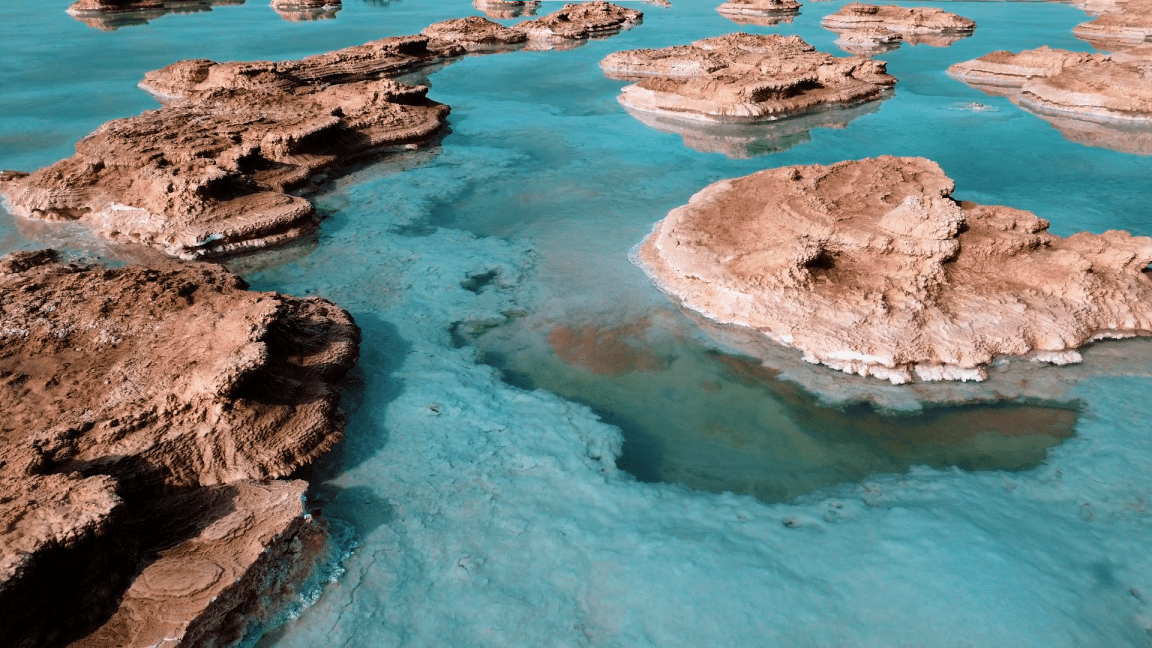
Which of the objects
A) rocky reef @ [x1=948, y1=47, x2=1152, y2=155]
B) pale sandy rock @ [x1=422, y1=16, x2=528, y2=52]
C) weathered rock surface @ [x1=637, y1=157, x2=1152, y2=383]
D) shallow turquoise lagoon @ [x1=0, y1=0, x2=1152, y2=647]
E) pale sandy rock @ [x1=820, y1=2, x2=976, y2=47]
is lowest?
shallow turquoise lagoon @ [x1=0, y1=0, x2=1152, y2=647]

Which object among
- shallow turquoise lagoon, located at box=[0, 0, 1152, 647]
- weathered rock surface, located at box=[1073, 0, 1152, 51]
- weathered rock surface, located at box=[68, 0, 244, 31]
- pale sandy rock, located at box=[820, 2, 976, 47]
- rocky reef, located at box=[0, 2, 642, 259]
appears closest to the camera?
shallow turquoise lagoon, located at box=[0, 0, 1152, 647]

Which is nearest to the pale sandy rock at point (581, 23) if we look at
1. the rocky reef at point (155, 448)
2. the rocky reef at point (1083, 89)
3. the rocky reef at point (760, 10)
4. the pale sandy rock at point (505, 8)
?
the pale sandy rock at point (505, 8)

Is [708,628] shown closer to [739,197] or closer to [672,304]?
[672,304]

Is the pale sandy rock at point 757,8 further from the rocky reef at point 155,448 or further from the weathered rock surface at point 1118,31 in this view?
the rocky reef at point 155,448

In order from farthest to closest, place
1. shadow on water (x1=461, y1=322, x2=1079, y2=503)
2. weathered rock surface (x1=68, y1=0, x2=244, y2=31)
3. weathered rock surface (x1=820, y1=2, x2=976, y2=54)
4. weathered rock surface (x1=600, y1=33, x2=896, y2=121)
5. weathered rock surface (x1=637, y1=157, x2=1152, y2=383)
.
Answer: weathered rock surface (x1=68, y1=0, x2=244, y2=31)
weathered rock surface (x1=820, y1=2, x2=976, y2=54)
weathered rock surface (x1=600, y1=33, x2=896, y2=121)
weathered rock surface (x1=637, y1=157, x2=1152, y2=383)
shadow on water (x1=461, y1=322, x2=1079, y2=503)

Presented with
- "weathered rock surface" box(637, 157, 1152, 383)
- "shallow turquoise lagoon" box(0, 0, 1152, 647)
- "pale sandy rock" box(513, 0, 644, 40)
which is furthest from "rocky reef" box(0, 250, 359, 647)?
"pale sandy rock" box(513, 0, 644, 40)

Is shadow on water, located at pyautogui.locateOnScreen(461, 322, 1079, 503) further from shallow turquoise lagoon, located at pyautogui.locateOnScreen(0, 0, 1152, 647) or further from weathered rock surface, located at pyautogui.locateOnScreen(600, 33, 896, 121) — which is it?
weathered rock surface, located at pyautogui.locateOnScreen(600, 33, 896, 121)

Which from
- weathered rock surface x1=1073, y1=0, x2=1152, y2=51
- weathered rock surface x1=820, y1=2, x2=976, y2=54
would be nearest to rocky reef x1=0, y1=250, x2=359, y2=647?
weathered rock surface x1=820, y1=2, x2=976, y2=54

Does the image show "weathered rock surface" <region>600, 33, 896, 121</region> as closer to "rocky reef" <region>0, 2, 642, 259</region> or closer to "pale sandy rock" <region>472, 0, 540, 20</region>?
"rocky reef" <region>0, 2, 642, 259</region>

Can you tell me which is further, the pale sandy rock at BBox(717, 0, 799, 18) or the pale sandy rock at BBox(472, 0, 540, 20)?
the pale sandy rock at BBox(717, 0, 799, 18)

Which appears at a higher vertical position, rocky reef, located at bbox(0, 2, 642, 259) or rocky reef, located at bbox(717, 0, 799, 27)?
rocky reef, located at bbox(717, 0, 799, 27)
